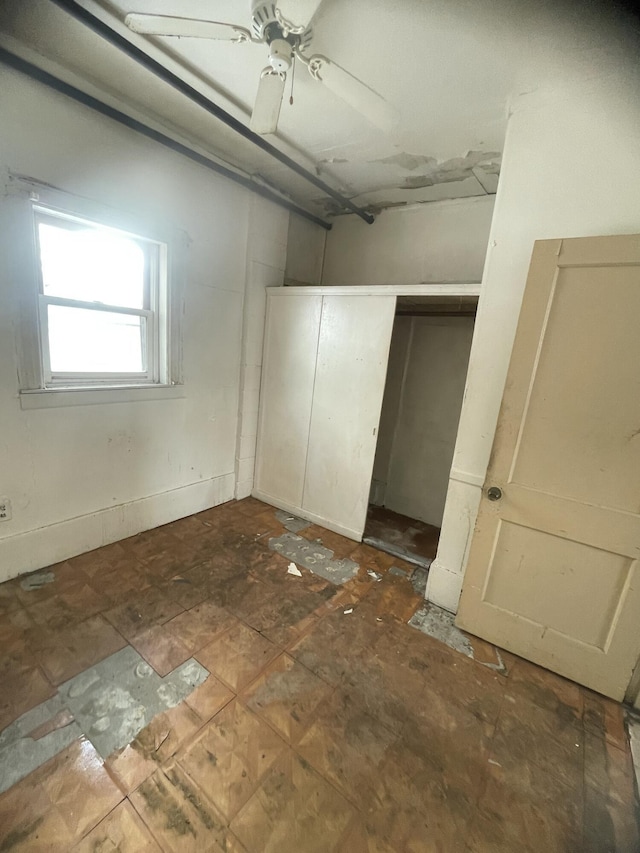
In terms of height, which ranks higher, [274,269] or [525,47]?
[525,47]

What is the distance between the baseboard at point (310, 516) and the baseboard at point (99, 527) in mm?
409

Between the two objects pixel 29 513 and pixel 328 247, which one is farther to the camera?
pixel 328 247

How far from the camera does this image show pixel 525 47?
140cm

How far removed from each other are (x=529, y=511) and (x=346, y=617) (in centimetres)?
117

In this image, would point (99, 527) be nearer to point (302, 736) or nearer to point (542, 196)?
point (302, 736)

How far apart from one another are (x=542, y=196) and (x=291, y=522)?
9.03ft

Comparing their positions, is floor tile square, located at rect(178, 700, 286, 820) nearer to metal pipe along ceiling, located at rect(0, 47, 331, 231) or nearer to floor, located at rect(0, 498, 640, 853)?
floor, located at rect(0, 498, 640, 853)

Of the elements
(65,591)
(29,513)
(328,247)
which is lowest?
(65,591)

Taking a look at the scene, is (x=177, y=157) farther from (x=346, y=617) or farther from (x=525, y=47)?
(x=346, y=617)

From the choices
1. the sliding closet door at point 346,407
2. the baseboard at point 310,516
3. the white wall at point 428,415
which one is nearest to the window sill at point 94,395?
the sliding closet door at point 346,407

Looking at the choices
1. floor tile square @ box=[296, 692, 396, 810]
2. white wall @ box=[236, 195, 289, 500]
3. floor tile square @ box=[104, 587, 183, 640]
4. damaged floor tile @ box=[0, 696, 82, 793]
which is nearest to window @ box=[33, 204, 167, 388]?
white wall @ box=[236, 195, 289, 500]

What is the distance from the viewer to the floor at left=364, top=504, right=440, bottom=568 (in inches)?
107

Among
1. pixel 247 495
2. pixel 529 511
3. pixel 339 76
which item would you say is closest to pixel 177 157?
pixel 339 76

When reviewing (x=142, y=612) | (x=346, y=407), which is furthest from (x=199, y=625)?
(x=346, y=407)
